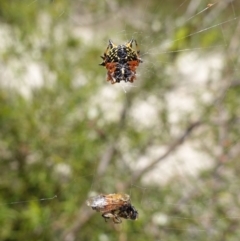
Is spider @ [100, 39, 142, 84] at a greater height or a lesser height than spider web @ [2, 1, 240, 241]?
lesser

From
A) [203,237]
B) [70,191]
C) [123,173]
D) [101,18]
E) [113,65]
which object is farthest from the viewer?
[101,18]

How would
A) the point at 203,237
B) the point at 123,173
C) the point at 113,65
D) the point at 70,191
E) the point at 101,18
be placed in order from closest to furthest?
1. the point at 113,65
2. the point at 203,237
3. the point at 70,191
4. the point at 123,173
5. the point at 101,18

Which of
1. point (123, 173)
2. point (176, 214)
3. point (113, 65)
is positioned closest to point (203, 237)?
point (176, 214)

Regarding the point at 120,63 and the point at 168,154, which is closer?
the point at 120,63

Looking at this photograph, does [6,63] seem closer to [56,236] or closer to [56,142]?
[56,142]

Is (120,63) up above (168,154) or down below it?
below

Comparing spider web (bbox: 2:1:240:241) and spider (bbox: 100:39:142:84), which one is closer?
spider (bbox: 100:39:142:84)

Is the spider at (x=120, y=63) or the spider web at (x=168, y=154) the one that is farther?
the spider web at (x=168, y=154)

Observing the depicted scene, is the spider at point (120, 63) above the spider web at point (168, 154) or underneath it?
underneath
